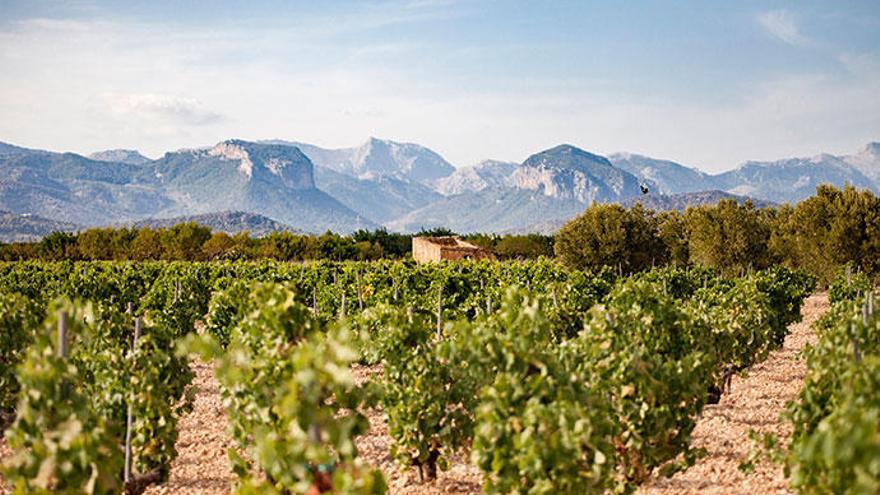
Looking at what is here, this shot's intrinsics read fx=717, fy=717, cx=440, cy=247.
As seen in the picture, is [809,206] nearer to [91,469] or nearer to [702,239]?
[702,239]

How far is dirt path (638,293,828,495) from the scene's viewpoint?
9070 mm

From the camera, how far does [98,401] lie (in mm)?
8227

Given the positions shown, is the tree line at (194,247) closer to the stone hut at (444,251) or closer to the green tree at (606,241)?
the stone hut at (444,251)

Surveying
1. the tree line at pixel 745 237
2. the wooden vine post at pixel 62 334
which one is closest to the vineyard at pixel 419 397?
the wooden vine post at pixel 62 334

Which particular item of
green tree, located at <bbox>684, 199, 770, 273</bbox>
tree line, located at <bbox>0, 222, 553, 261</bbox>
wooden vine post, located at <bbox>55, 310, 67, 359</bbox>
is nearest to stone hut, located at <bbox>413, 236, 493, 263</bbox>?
green tree, located at <bbox>684, 199, 770, 273</bbox>

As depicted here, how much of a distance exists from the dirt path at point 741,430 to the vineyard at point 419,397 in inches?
23.1

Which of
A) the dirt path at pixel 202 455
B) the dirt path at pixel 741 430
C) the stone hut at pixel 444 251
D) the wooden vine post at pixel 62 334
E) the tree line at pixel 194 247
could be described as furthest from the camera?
the tree line at pixel 194 247

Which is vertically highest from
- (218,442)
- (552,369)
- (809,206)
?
(809,206)

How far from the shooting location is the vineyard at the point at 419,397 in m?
4.86

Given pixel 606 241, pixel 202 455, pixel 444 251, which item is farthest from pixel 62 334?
pixel 606 241

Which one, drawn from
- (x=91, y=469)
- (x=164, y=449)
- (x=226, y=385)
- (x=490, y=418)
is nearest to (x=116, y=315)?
(x=164, y=449)

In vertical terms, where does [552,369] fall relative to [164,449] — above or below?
above

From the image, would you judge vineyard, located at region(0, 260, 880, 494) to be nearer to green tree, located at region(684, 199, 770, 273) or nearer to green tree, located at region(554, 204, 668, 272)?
green tree, located at region(554, 204, 668, 272)

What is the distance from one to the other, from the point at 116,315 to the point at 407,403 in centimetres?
495
